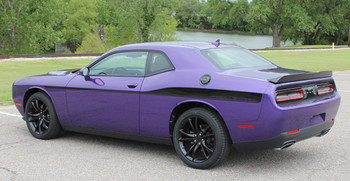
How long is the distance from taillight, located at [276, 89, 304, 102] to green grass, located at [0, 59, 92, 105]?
9.80m

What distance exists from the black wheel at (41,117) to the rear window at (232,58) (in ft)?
8.18

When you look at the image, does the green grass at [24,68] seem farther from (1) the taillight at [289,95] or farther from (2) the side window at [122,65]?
(1) the taillight at [289,95]

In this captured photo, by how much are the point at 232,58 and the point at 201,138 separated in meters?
1.23

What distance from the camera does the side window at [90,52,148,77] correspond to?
559cm

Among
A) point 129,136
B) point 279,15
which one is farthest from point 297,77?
point 279,15

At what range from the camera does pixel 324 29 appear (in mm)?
61656

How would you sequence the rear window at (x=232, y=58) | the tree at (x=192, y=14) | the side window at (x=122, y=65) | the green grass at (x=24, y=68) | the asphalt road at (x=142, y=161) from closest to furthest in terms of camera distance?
the asphalt road at (x=142, y=161) < the rear window at (x=232, y=58) < the side window at (x=122, y=65) < the green grass at (x=24, y=68) < the tree at (x=192, y=14)

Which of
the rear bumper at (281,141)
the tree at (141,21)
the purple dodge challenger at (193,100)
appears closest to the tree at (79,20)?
the tree at (141,21)

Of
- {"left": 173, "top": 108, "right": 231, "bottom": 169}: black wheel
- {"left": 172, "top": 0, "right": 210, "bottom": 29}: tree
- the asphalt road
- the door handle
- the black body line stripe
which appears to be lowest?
{"left": 172, "top": 0, "right": 210, "bottom": 29}: tree

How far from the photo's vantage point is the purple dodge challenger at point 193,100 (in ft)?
15.0

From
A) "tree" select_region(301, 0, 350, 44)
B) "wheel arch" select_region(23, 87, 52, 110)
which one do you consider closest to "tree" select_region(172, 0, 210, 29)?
"tree" select_region(301, 0, 350, 44)

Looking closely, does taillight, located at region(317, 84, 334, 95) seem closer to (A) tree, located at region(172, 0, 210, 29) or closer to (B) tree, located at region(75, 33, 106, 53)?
(B) tree, located at region(75, 33, 106, 53)

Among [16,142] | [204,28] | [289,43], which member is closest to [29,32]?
[16,142]

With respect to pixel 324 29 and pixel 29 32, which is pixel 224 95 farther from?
pixel 324 29
